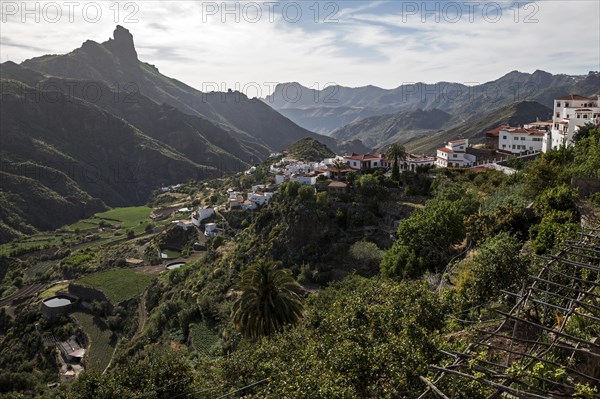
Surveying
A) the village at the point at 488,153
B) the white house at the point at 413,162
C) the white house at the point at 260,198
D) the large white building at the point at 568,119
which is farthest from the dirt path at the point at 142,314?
the large white building at the point at 568,119

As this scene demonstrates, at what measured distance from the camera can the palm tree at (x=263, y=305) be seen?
67.8 ft

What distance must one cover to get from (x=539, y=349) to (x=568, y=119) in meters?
44.9

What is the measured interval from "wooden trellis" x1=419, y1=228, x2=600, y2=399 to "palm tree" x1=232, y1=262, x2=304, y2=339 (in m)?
11.0

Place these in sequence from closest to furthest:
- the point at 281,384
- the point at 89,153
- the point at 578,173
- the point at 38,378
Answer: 1. the point at 281,384
2. the point at 578,173
3. the point at 38,378
4. the point at 89,153

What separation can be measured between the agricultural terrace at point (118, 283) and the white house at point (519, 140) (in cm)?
5060

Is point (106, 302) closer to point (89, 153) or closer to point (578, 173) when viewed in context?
point (578, 173)

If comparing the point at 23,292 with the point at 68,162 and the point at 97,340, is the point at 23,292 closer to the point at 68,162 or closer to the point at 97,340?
the point at 97,340

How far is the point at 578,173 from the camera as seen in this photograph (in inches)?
1043

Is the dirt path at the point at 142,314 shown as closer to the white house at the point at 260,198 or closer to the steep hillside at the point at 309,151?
the white house at the point at 260,198

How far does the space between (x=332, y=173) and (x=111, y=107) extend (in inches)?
5747

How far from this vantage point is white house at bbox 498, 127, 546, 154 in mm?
52844

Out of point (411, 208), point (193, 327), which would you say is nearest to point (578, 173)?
point (411, 208)

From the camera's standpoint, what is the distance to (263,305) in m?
21.0

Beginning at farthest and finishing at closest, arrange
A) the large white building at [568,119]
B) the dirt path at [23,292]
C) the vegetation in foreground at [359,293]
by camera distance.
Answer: the dirt path at [23,292] → the large white building at [568,119] → the vegetation in foreground at [359,293]
